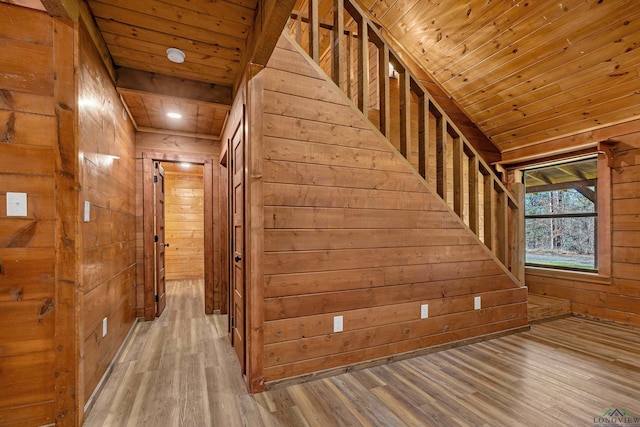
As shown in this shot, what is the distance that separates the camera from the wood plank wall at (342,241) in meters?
2.04

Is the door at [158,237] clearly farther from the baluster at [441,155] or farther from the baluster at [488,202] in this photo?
the baluster at [488,202]

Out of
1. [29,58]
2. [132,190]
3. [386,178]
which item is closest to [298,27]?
[386,178]

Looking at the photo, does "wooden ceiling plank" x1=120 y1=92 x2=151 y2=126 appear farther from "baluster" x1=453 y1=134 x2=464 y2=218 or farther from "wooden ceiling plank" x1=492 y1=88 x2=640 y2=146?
"wooden ceiling plank" x1=492 y1=88 x2=640 y2=146

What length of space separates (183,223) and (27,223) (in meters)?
5.15

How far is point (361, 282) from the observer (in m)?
2.31

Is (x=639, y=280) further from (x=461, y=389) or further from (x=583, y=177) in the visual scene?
(x=461, y=389)

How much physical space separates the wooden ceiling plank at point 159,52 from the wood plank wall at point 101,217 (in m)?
0.18

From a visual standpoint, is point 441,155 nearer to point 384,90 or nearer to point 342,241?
point 384,90

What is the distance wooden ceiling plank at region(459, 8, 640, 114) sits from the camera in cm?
257

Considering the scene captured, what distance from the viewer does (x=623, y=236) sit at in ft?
10.8

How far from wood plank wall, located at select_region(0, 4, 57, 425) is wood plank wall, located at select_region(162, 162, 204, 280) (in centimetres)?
481

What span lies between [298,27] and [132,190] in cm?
252

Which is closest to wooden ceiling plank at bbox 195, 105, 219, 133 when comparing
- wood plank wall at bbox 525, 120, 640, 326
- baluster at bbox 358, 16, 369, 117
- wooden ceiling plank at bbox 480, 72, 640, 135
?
baluster at bbox 358, 16, 369, 117

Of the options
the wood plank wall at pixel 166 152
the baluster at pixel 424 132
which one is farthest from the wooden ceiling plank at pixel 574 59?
the wood plank wall at pixel 166 152
